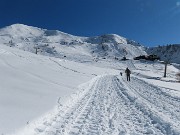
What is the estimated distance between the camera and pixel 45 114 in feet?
30.2

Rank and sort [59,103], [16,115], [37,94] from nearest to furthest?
[16,115], [59,103], [37,94]

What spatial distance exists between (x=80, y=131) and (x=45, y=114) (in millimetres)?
2404

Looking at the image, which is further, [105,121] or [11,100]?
[11,100]

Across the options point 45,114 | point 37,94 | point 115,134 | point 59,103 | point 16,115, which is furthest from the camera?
point 37,94

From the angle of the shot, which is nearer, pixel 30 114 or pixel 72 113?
pixel 30 114

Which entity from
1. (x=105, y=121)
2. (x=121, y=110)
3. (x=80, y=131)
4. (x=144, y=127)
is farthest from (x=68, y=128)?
(x=121, y=110)

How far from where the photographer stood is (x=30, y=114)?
8734mm

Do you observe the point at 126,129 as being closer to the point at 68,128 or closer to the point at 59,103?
the point at 68,128

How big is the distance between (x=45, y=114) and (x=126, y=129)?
3184 mm

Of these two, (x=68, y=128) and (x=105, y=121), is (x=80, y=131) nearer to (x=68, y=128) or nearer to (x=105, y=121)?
(x=68, y=128)

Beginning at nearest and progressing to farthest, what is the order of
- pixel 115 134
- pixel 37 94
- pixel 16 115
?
pixel 115 134 → pixel 16 115 → pixel 37 94

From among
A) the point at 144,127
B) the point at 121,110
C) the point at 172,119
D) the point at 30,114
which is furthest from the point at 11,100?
the point at 172,119

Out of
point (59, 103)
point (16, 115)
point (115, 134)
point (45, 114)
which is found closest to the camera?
point (115, 134)

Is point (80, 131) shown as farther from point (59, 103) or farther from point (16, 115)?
point (59, 103)
